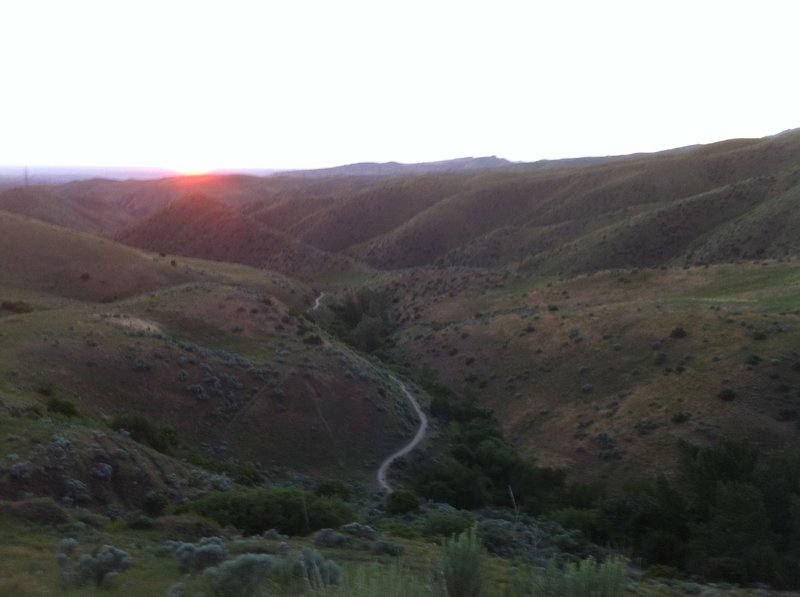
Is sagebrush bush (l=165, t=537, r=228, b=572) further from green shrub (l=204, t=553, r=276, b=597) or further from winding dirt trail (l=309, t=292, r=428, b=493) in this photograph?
winding dirt trail (l=309, t=292, r=428, b=493)

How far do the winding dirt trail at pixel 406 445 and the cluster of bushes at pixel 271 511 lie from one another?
8880 millimetres

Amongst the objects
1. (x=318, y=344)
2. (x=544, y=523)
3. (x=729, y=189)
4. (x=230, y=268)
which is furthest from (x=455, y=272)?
(x=544, y=523)

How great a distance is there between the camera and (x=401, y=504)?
55.9 ft

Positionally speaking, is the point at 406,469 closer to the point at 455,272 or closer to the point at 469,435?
the point at 469,435

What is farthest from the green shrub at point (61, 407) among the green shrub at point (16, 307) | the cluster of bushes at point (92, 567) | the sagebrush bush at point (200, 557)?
the green shrub at point (16, 307)

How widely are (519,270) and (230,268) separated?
27947 mm

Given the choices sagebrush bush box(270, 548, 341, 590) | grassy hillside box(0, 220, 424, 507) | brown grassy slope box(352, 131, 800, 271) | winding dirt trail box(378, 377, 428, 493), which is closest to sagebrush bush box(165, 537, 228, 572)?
sagebrush bush box(270, 548, 341, 590)

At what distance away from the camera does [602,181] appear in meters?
106

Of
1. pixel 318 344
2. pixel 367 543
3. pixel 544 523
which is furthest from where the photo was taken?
pixel 318 344

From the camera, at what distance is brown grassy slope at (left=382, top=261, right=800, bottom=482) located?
26.5 m

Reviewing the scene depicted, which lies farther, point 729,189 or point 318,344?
point 729,189

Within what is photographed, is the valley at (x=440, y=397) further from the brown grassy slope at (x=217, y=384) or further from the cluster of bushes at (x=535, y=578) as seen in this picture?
the cluster of bushes at (x=535, y=578)

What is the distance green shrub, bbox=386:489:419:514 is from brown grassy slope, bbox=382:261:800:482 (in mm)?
10403

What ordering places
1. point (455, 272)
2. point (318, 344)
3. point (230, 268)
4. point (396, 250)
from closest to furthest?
point (318, 344)
point (455, 272)
point (230, 268)
point (396, 250)
